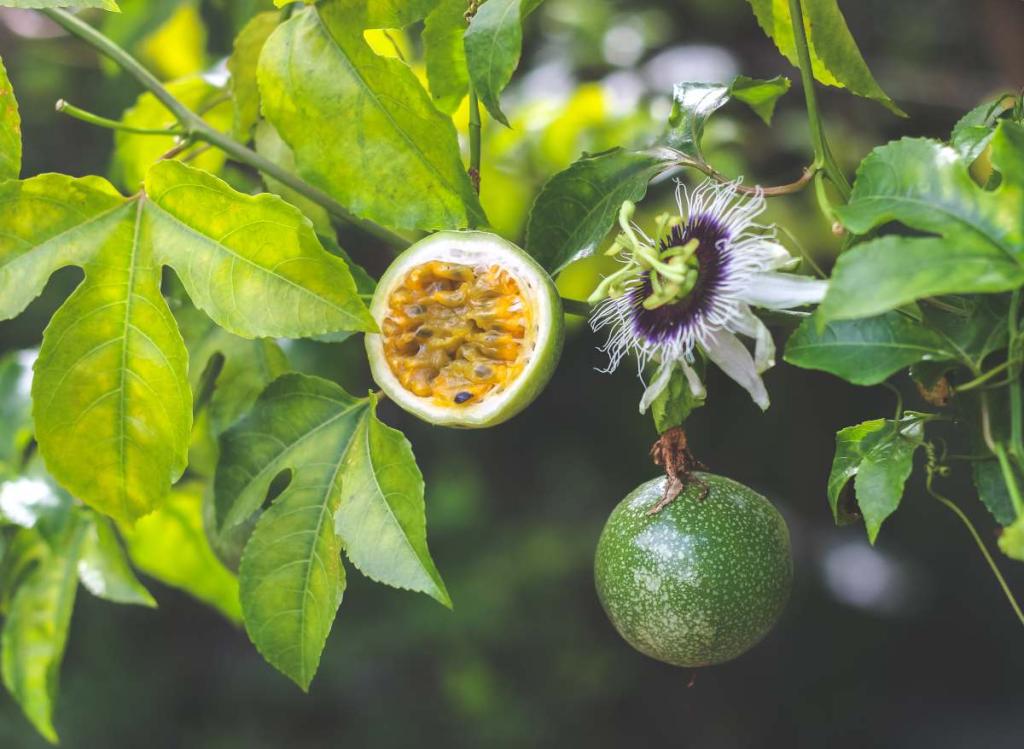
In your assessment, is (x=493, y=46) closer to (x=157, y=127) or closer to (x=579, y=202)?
(x=579, y=202)

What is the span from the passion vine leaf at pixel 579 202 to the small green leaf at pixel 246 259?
0.55ft

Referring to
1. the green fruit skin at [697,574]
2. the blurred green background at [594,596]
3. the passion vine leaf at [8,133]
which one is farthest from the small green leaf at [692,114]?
the blurred green background at [594,596]

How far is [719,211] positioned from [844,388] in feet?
5.86

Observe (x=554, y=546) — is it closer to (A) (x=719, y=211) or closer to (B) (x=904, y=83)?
Result: (B) (x=904, y=83)

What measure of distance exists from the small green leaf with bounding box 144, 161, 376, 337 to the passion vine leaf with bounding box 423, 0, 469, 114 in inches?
6.6

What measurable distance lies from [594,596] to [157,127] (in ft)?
5.05

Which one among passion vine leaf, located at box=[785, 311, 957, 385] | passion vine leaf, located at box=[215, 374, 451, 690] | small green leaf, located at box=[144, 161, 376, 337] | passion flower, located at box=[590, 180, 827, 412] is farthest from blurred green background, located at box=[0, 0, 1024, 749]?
passion vine leaf, located at box=[785, 311, 957, 385]

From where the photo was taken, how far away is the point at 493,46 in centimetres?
81

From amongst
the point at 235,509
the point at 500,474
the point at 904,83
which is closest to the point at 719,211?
the point at 235,509

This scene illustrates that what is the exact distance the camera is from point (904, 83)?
2234 millimetres

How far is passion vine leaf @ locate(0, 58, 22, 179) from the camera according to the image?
2.77ft

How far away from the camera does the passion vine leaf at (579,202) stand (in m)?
0.87

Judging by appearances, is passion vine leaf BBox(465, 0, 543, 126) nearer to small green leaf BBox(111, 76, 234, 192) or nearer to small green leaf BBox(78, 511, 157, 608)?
→ small green leaf BBox(111, 76, 234, 192)

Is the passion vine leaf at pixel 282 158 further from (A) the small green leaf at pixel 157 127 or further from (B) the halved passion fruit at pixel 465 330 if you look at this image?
(B) the halved passion fruit at pixel 465 330
